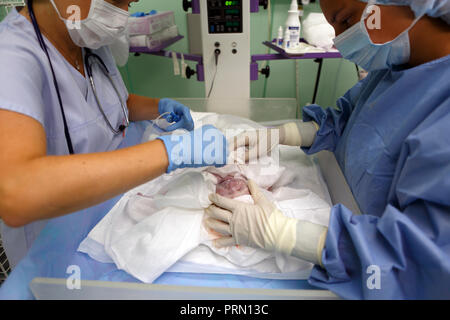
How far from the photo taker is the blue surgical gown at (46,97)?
2.38ft

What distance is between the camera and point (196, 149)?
862mm

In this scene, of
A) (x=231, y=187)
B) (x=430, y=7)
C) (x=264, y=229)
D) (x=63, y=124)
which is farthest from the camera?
(x=231, y=187)

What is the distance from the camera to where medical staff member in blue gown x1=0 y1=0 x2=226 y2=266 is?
2.01ft

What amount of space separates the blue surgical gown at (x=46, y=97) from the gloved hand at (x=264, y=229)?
545 mm

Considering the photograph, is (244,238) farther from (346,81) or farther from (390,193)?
(346,81)

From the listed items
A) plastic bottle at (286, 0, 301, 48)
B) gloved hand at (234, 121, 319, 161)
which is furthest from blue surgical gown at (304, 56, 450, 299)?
plastic bottle at (286, 0, 301, 48)

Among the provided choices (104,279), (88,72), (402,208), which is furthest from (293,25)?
(104,279)

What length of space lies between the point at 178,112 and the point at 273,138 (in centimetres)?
48

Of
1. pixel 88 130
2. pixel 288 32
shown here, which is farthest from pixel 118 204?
pixel 288 32

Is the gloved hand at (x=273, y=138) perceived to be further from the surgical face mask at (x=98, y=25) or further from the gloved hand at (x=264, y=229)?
the surgical face mask at (x=98, y=25)

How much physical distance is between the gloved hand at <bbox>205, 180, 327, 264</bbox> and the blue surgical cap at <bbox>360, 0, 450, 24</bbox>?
0.63 meters

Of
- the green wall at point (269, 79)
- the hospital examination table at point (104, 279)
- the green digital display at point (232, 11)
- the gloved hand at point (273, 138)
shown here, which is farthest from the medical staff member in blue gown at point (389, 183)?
the green wall at point (269, 79)

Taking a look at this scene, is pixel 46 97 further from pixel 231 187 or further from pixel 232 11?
pixel 232 11

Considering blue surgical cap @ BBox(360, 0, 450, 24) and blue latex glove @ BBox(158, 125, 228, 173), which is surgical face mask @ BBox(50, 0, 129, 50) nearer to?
blue latex glove @ BBox(158, 125, 228, 173)
